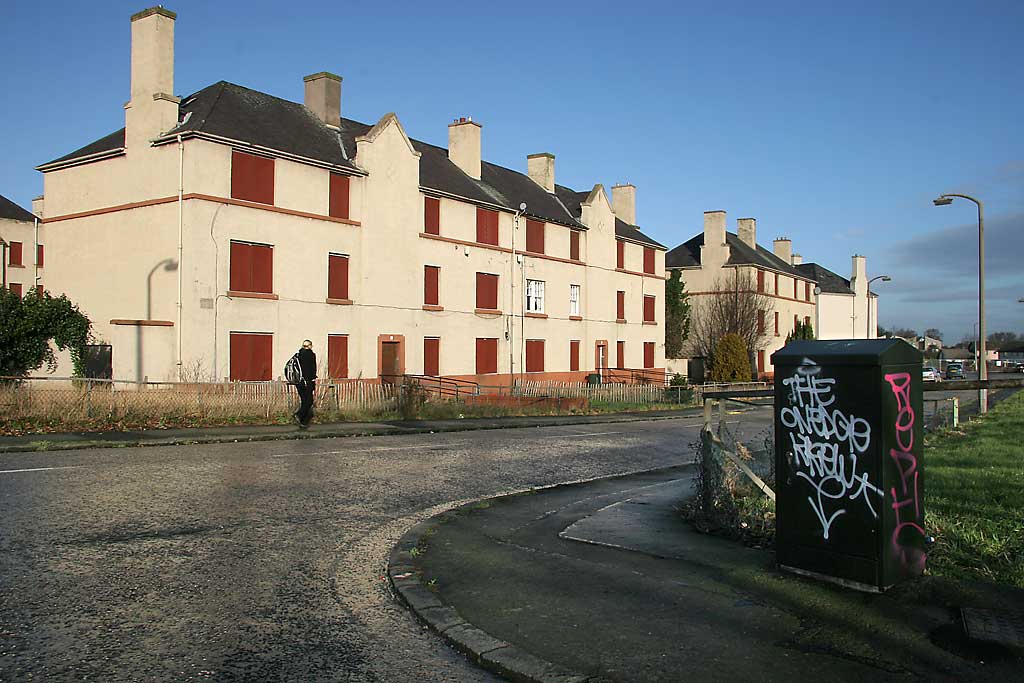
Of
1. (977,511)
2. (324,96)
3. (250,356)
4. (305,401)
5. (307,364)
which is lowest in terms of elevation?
(977,511)

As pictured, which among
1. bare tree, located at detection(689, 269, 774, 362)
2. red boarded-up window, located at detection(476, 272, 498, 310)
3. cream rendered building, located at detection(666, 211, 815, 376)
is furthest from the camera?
cream rendered building, located at detection(666, 211, 815, 376)

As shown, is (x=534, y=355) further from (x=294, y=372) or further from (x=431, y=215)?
(x=294, y=372)

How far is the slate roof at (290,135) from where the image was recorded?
30.0 metres

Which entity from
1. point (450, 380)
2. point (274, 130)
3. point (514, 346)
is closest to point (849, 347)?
point (274, 130)

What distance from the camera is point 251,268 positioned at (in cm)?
2975

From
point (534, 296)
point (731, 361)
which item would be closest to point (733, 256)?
point (731, 361)

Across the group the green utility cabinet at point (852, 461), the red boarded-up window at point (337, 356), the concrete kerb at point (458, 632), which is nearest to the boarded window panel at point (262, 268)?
the red boarded-up window at point (337, 356)

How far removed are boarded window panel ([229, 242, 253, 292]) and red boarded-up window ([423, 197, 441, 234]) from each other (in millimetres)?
9220

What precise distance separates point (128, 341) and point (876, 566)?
26.4 metres

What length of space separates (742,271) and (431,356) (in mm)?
34057

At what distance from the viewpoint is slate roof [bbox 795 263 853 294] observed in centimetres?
8075

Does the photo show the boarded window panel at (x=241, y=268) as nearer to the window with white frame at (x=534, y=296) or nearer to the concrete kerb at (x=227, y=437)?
the concrete kerb at (x=227, y=437)

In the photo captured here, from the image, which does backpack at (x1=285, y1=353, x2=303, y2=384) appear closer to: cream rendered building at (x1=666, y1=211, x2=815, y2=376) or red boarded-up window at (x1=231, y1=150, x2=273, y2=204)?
red boarded-up window at (x1=231, y1=150, x2=273, y2=204)

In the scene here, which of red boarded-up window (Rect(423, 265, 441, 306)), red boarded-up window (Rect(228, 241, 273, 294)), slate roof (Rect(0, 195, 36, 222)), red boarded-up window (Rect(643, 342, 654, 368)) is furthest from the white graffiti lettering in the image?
Result: slate roof (Rect(0, 195, 36, 222))
